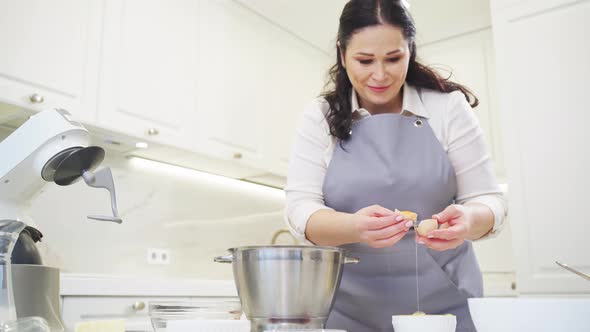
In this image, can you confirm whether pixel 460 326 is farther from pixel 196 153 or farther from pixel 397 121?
pixel 196 153

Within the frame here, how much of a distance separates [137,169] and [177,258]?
470 millimetres

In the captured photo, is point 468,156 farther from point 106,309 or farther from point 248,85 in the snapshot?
point 248,85

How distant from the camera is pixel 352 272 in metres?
1.12

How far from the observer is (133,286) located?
1829mm

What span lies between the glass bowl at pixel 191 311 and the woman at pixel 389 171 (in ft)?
1.28

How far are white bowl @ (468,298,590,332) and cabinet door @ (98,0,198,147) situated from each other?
5.57ft

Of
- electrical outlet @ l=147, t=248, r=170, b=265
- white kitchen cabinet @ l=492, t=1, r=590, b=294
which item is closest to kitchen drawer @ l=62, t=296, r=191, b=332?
electrical outlet @ l=147, t=248, r=170, b=265

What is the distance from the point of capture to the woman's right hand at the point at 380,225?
871mm

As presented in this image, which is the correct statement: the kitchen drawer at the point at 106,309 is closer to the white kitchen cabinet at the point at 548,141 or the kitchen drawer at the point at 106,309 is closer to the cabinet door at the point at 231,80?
the cabinet door at the point at 231,80

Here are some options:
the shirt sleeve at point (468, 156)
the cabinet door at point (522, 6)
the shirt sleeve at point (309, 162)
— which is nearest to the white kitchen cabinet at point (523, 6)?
the cabinet door at point (522, 6)

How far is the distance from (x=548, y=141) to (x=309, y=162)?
4.72 feet

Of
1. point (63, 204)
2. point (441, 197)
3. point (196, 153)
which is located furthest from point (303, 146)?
point (63, 204)

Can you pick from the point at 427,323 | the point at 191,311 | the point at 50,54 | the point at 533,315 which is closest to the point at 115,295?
the point at 50,54

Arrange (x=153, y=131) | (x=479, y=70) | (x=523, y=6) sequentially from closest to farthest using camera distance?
(x=153, y=131), (x=523, y=6), (x=479, y=70)
